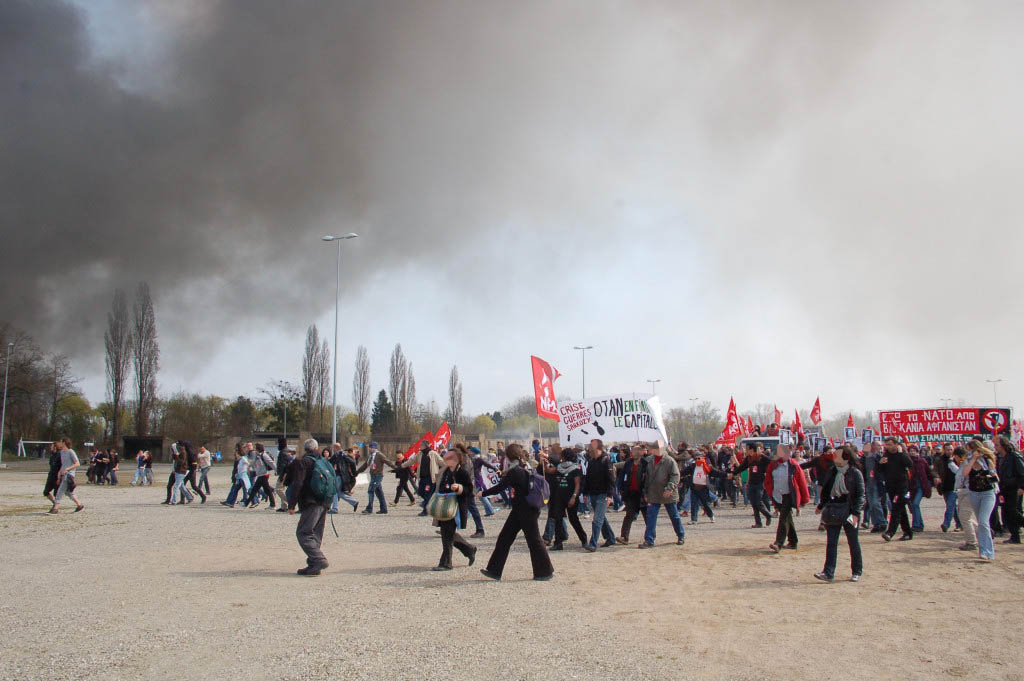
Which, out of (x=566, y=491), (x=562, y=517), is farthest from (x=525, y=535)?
(x=562, y=517)

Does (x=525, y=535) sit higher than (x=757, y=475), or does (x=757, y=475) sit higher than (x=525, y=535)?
(x=757, y=475)

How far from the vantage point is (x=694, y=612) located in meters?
7.59

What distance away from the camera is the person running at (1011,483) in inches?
474

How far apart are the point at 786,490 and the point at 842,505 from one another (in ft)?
8.87

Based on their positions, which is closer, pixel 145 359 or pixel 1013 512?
pixel 1013 512

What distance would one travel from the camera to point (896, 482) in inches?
494

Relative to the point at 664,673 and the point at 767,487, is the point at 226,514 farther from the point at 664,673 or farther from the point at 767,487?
the point at 664,673

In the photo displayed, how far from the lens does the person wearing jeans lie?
12264 mm

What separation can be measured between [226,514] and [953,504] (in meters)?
16.8

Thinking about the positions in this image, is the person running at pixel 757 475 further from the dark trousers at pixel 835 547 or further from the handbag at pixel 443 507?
the handbag at pixel 443 507

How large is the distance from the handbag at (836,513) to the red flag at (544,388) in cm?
1123

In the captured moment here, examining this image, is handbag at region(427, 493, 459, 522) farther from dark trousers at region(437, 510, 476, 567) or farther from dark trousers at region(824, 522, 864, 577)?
dark trousers at region(824, 522, 864, 577)

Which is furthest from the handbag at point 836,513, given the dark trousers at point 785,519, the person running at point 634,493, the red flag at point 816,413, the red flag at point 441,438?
the red flag at point 816,413

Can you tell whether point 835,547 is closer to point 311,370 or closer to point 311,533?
point 311,533
